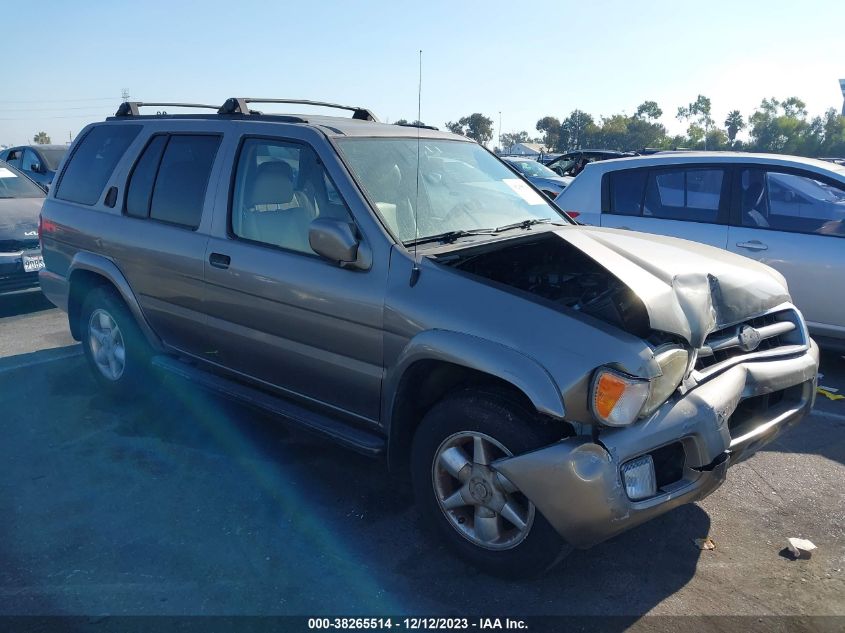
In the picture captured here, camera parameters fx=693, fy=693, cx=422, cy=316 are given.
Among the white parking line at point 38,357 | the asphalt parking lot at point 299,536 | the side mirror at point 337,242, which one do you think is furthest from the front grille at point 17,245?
the side mirror at point 337,242

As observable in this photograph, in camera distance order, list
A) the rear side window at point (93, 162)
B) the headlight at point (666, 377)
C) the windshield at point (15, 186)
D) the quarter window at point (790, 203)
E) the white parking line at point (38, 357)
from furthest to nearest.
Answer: the windshield at point (15, 186) → the white parking line at point (38, 357) → the quarter window at point (790, 203) → the rear side window at point (93, 162) → the headlight at point (666, 377)

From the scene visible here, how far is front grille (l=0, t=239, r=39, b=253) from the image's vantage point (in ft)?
24.8

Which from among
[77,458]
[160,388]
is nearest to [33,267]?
[160,388]

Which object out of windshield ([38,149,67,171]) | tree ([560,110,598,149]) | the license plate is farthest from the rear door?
tree ([560,110,598,149])

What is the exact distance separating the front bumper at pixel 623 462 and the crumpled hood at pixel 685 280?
29 cm

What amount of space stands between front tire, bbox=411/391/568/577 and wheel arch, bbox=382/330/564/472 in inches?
4.7

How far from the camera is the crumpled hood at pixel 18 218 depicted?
7688 millimetres

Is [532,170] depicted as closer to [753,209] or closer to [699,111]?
[753,209]

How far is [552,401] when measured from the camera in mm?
2623

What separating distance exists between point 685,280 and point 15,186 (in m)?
8.56

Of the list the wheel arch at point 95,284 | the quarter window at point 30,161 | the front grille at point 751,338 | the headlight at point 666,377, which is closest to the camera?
the headlight at point 666,377

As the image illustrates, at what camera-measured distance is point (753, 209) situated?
582 centimetres

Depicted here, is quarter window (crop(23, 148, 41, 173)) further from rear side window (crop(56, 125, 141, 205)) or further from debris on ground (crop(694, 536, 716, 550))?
debris on ground (crop(694, 536, 716, 550))

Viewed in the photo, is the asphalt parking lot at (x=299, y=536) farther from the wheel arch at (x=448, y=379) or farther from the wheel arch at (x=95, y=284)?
the wheel arch at (x=448, y=379)
